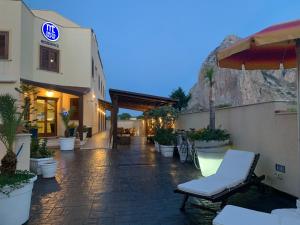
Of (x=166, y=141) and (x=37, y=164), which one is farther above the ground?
(x=166, y=141)

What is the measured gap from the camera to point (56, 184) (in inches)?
251

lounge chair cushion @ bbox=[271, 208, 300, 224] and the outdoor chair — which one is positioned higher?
the outdoor chair

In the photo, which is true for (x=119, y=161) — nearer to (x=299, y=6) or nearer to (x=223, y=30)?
→ (x=299, y=6)

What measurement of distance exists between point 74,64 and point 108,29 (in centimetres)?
13729

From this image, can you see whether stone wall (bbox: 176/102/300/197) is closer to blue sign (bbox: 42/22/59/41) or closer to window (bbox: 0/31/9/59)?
window (bbox: 0/31/9/59)

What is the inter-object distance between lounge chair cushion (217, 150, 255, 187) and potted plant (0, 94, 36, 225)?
3.20m

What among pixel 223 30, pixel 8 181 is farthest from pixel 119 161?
pixel 223 30

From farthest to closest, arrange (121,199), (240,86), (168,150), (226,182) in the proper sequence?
(240,86) → (168,150) → (121,199) → (226,182)

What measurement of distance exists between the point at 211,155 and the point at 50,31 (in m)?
13.9

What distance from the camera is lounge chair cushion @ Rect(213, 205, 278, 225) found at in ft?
9.57

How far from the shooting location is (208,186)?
448cm

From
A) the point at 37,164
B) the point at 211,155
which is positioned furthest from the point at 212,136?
the point at 37,164

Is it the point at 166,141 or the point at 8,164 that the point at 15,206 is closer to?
the point at 8,164

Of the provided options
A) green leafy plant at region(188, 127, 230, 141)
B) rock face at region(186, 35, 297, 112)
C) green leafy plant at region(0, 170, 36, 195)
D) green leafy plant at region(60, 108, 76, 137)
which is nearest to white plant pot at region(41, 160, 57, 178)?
green leafy plant at region(0, 170, 36, 195)
